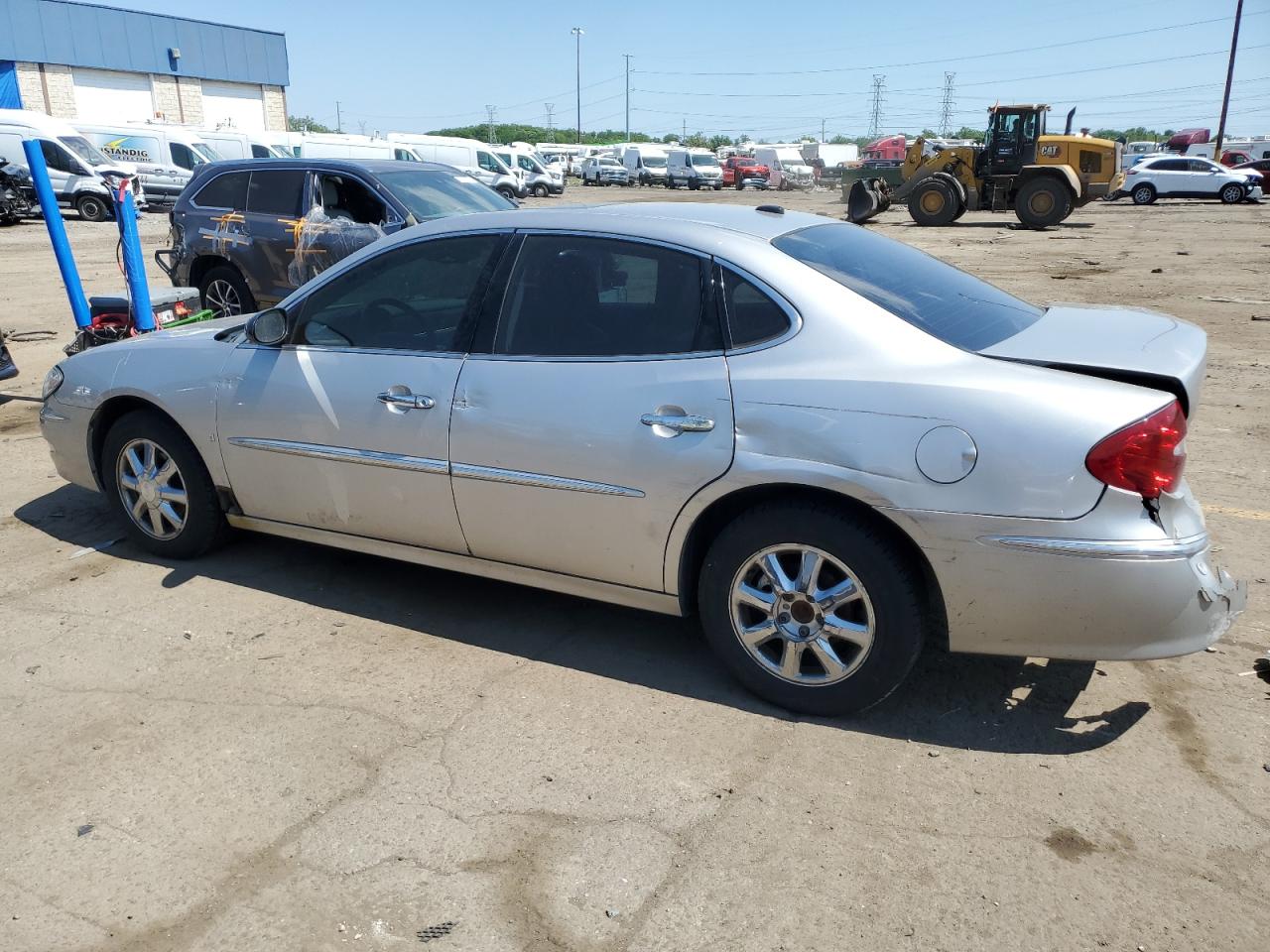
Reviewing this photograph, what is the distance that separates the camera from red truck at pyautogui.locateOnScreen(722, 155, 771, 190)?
Result: 5581 centimetres

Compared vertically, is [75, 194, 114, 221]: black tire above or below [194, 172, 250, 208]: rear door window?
below

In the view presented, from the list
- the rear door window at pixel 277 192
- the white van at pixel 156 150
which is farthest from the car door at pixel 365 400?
the white van at pixel 156 150

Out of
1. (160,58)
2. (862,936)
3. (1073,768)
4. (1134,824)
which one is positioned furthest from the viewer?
(160,58)

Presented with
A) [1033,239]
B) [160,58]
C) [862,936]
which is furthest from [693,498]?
[160,58]

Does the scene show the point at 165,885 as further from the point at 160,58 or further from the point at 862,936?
the point at 160,58

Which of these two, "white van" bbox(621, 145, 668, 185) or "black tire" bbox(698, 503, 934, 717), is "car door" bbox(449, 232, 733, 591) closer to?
"black tire" bbox(698, 503, 934, 717)

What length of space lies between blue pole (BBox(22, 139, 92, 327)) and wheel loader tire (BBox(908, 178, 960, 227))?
22.5m

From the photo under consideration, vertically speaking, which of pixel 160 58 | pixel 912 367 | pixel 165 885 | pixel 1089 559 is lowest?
pixel 165 885

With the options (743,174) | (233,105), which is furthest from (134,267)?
(233,105)

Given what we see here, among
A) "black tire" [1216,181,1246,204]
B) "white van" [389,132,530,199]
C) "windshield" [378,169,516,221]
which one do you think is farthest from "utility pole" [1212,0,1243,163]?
"windshield" [378,169,516,221]

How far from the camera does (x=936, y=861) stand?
2715 millimetres

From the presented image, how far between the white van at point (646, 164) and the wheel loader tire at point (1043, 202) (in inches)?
1258

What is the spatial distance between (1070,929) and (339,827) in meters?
1.91

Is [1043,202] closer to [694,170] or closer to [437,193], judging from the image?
[437,193]
